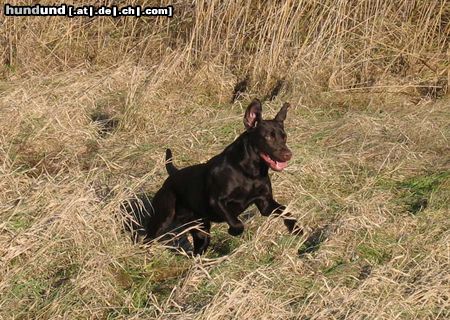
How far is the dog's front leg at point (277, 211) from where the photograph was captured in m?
5.15

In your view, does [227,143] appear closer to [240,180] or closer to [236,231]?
[240,180]

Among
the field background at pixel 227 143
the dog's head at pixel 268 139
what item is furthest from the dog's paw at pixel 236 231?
the dog's head at pixel 268 139

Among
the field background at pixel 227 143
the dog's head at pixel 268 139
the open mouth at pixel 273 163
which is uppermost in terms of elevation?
the dog's head at pixel 268 139

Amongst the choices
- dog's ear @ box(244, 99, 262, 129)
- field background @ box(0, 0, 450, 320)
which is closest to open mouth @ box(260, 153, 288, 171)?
dog's ear @ box(244, 99, 262, 129)

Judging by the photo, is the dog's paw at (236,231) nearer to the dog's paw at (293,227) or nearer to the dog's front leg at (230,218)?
the dog's front leg at (230,218)

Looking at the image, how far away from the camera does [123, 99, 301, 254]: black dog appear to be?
518 centimetres

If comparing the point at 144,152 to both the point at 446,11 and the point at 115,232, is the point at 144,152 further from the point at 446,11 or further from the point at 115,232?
the point at 446,11

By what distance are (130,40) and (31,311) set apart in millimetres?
5549

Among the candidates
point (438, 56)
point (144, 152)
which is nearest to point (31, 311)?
point (144, 152)

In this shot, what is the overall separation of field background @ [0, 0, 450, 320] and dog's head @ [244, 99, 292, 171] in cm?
39

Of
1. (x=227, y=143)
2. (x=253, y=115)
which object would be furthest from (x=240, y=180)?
(x=227, y=143)

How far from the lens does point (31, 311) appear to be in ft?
14.0

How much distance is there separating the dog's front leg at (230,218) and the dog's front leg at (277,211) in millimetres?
199

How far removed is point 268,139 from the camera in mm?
5195
